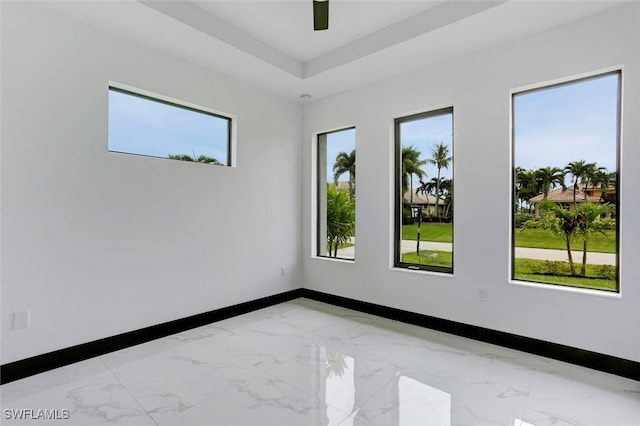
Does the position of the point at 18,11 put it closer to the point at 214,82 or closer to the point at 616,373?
the point at 214,82

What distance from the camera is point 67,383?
230cm

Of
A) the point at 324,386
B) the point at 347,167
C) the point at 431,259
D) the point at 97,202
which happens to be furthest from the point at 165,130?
the point at 431,259

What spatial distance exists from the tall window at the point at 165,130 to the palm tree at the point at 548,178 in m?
3.21

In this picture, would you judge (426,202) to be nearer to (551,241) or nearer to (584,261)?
(551,241)

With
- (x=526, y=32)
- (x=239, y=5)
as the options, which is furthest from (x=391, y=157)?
(x=239, y=5)

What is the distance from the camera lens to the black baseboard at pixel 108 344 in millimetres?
2352

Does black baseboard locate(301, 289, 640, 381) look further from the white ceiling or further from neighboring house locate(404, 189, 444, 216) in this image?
the white ceiling

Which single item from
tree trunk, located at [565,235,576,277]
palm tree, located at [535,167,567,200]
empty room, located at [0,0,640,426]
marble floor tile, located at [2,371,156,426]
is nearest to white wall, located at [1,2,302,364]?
empty room, located at [0,0,640,426]

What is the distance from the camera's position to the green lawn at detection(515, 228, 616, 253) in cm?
262

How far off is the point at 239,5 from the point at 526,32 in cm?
243

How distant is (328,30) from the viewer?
309 centimetres

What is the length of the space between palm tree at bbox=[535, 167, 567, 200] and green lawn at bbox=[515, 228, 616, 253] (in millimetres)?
334

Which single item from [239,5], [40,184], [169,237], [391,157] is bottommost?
[169,237]

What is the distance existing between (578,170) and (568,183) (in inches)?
5.0
